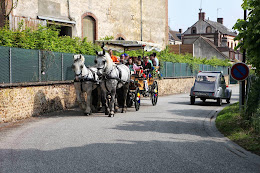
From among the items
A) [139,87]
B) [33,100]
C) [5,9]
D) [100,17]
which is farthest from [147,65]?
[100,17]

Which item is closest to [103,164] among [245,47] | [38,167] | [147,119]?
[38,167]

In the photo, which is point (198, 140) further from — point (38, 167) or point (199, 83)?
point (199, 83)

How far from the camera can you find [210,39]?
88.7 m

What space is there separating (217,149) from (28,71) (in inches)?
335

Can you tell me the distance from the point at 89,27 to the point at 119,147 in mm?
23789

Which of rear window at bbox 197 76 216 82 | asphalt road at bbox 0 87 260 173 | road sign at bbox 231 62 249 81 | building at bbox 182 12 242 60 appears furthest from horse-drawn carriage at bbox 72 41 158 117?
building at bbox 182 12 242 60

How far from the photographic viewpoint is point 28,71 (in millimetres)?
14102

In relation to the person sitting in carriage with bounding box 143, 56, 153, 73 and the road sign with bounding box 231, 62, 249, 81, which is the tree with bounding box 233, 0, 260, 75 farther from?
the person sitting in carriage with bounding box 143, 56, 153, 73

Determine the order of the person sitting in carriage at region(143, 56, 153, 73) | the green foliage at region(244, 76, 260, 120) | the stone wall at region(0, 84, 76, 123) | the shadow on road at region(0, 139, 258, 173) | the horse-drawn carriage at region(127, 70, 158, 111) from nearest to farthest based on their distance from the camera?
1. the shadow on road at region(0, 139, 258, 173)
2. the green foliage at region(244, 76, 260, 120)
3. the stone wall at region(0, 84, 76, 123)
4. the horse-drawn carriage at region(127, 70, 158, 111)
5. the person sitting in carriage at region(143, 56, 153, 73)

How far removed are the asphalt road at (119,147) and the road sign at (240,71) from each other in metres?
1.87

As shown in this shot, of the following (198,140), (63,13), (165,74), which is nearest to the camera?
(198,140)

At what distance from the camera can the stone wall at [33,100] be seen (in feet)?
39.7

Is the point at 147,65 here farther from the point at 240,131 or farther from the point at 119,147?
the point at 119,147

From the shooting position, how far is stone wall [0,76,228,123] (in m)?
12.1
